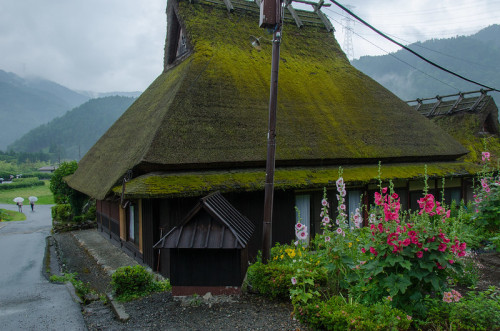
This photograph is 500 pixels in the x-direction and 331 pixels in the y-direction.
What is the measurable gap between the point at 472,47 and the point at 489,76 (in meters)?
20.1

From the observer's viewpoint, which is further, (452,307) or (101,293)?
(101,293)

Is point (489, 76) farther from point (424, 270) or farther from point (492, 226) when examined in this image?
point (424, 270)

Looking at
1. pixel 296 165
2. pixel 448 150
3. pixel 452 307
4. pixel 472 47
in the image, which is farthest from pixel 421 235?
pixel 472 47

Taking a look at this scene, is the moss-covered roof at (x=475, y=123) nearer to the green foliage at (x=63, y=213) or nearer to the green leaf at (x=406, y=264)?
the green leaf at (x=406, y=264)

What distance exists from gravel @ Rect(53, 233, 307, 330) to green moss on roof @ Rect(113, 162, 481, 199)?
243cm

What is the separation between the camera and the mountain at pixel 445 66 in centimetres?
8119

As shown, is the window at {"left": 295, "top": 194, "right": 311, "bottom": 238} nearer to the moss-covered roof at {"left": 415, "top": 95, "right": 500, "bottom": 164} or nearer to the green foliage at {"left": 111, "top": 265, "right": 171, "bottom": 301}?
the green foliage at {"left": 111, "top": 265, "right": 171, "bottom": 301}

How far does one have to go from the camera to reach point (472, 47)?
3708 inches

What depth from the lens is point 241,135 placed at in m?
10.4

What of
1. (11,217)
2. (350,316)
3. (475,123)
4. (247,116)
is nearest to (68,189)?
(11,217)

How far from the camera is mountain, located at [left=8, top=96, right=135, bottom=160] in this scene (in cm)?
13050

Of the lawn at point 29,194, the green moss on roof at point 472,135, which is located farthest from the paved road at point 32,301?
the lawn at point 29,194

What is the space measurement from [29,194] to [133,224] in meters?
49.1

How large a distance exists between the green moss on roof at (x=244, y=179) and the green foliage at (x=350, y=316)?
4.35 metres
